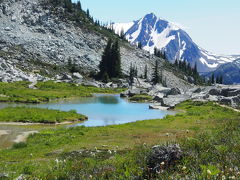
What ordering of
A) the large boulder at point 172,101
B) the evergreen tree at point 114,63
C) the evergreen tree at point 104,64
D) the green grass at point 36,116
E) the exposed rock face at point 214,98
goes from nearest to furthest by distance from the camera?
the green grass at point 36,116
the exposed rock face at point 214,98
the large boulder at point 172,101
the evergreen tree at point 104,64
the evergreen tree at point 114,63

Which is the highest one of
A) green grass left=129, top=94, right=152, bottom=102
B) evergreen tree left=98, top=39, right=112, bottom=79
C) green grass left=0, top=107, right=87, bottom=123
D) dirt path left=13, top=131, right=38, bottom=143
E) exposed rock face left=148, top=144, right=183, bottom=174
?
evergreen tree left=98, top=39, right=112, bottom=79

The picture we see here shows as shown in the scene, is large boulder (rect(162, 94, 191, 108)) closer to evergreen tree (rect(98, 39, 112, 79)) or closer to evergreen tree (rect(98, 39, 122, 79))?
evergreen tree (rect(98, 39, 112, 79))

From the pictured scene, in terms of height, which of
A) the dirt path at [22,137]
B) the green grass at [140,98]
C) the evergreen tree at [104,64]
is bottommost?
the dirt path at [22,137]

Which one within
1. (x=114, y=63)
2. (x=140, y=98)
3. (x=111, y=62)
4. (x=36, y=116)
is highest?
(x=111, y=62)

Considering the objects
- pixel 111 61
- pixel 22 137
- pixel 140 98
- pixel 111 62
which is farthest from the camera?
pixel 111 61

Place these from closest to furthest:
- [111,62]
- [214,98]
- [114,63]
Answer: [214,98] < [111,62] < [114,63]

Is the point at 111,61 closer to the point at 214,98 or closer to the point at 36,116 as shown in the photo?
the point at 214,98

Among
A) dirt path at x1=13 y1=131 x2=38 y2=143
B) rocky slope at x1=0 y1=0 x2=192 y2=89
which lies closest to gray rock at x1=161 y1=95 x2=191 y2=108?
dirt path at x1=13 y1=131 x2=38 y2=143

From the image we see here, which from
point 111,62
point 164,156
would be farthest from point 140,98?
point 164,156

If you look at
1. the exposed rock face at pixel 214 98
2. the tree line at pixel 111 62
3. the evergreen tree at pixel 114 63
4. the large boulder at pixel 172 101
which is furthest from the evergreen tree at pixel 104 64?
the large boulder at pixel 172 101

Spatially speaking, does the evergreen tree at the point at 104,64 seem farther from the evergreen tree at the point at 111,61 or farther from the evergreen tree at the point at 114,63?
the evergreen tree at the point at 114,63

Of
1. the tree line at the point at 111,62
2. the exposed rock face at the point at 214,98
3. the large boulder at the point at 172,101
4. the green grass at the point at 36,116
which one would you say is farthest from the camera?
the tree line at the point at 111,62

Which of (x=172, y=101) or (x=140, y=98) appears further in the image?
(x=140, y=98)

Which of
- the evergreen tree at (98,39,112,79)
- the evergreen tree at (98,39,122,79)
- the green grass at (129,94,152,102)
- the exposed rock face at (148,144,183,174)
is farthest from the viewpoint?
the evergreen tree at (98,39,122,79)
